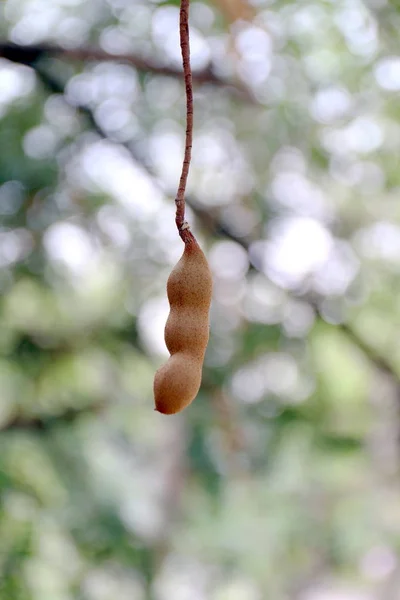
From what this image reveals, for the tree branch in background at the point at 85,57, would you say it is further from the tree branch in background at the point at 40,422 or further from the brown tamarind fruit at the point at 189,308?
the brown tamarind fruit at the point at 189,308

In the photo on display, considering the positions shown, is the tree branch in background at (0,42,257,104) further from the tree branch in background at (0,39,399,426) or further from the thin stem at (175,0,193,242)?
the thin stem at (175,0,193,242)

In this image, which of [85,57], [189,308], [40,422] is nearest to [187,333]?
[189,308]

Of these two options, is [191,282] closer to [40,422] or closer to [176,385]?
[176,385]

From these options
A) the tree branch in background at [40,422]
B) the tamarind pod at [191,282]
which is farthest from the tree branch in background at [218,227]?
the tamarind pod at [191,282]

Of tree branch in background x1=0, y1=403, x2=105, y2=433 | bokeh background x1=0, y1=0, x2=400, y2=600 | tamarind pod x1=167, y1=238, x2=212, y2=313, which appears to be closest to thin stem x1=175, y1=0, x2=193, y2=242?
tamarind pod x1=167, y1=238, x2=212, y2=313

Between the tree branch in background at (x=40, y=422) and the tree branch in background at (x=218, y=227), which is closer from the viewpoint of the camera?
the tree branch in background at (x=218, y=227)

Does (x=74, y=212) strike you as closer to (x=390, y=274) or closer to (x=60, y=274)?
(x=60, y=274)

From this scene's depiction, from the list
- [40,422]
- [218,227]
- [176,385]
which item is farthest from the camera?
[40,422]

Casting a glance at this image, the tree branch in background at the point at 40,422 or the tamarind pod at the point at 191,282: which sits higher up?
the tamarind pod at the point at 191,282

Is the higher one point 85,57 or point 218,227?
point 85,57

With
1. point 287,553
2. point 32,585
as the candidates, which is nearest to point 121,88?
point 32,585
